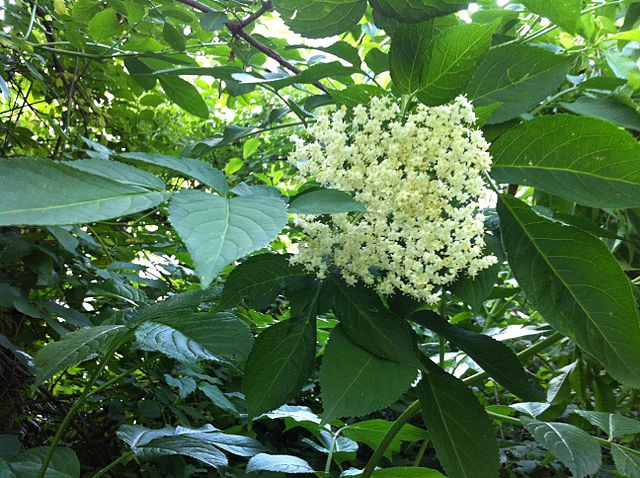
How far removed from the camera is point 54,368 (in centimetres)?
57

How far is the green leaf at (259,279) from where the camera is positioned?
57 centimetres

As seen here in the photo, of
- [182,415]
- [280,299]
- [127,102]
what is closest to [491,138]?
[182,415]

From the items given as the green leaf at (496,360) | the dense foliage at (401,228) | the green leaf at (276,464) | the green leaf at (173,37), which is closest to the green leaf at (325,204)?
the dense foliage at (401,228)

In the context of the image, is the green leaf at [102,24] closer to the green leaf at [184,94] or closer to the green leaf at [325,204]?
the green leaf at [184,94]

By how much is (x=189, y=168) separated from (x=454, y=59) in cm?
26

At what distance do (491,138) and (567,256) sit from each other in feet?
0.60

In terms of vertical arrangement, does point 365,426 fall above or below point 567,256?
below

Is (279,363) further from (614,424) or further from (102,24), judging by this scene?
(102,24)

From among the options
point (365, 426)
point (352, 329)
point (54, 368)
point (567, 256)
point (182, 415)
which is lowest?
point (182, 415)

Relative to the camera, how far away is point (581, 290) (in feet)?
1.72

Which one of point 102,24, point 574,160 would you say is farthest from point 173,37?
point 574,160

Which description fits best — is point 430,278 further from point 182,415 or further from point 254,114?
point 254,114

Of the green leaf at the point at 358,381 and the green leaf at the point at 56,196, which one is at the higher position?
the green leaf at the point at 56,196

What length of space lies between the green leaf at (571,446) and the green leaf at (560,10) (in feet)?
1.42
